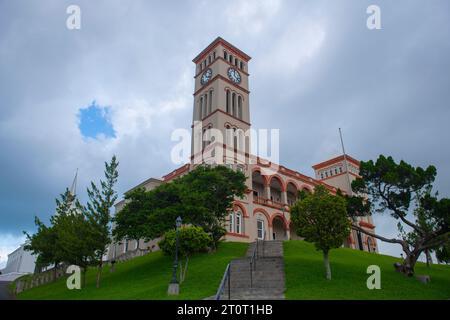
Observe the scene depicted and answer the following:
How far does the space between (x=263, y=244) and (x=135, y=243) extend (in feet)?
72.4

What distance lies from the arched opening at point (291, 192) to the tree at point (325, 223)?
2540cm

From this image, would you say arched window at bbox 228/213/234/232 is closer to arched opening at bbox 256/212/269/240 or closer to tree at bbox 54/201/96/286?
arched opening at bbox 256/212/269/240

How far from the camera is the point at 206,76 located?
4584 cm

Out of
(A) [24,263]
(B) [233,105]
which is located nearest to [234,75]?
(B) [233,105]

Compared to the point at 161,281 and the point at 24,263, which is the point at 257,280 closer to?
the point at 161,281

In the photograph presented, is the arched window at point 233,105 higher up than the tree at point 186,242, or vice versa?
the arched window at point 233,105

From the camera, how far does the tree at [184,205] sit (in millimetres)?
27359

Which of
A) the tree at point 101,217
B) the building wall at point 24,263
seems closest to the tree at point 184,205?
the tree at point 101,217

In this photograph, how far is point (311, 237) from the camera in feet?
65.9

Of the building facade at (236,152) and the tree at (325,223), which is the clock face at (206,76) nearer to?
the building facade at (236,152)

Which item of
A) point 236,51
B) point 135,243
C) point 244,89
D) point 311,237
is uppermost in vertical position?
point 236,51

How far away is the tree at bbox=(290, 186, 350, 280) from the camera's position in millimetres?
19797
